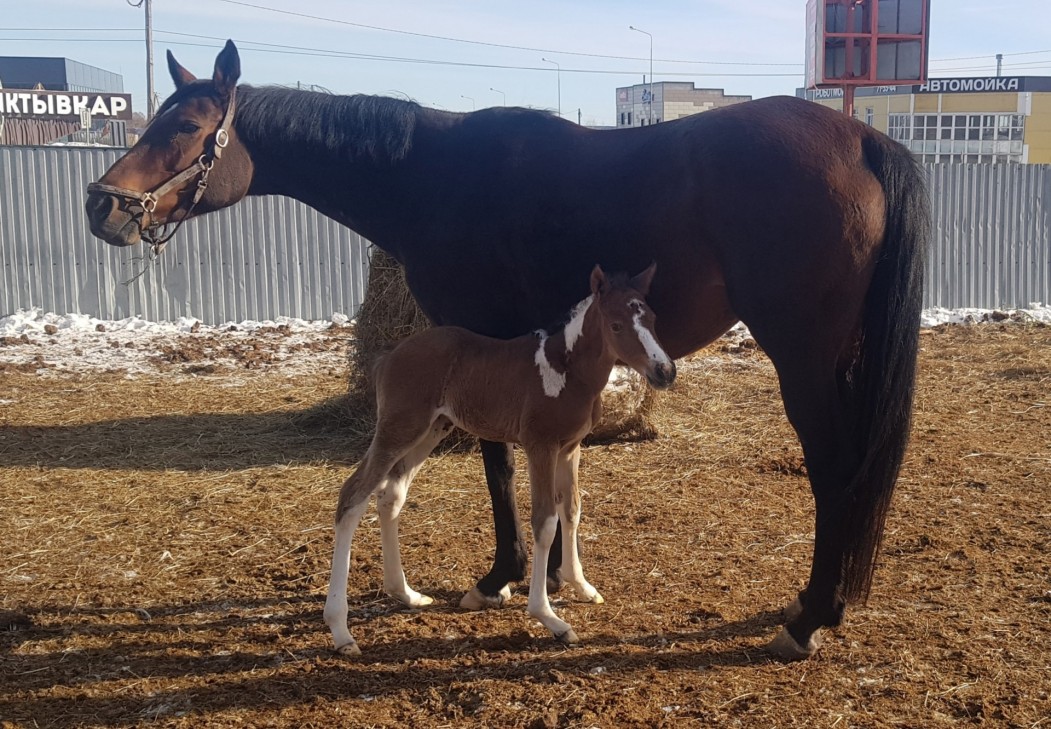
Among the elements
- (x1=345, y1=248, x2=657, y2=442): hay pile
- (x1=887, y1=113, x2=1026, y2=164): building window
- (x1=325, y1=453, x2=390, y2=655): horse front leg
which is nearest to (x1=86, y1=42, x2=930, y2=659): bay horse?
(x1=325, y1=453, x2=390, y2=655): horse front leg

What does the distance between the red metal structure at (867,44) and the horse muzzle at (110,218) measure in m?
10.3

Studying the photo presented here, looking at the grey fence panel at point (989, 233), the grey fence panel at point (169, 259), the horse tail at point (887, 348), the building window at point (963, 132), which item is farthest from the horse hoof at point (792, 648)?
the building window at point (963, 132)

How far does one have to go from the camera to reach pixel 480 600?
3986 mm

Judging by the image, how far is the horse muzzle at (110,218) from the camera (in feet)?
12.5

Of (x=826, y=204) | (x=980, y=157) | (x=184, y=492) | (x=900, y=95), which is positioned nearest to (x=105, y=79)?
(x=900, y=95)

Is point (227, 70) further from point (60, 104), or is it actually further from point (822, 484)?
point (60, 104)

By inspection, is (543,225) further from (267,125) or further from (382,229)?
(267,125)

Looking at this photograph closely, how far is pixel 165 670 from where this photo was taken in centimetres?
343

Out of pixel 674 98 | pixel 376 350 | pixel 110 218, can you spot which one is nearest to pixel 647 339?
pixel 110 218

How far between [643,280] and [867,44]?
410 inches

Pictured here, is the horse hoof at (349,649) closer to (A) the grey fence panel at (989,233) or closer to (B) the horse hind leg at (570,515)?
(B) the horse hind leg at (570,515)

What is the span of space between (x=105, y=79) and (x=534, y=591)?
53.4 meters

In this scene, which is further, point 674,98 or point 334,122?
point 674,98

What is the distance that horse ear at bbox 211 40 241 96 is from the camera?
3.81 metres
